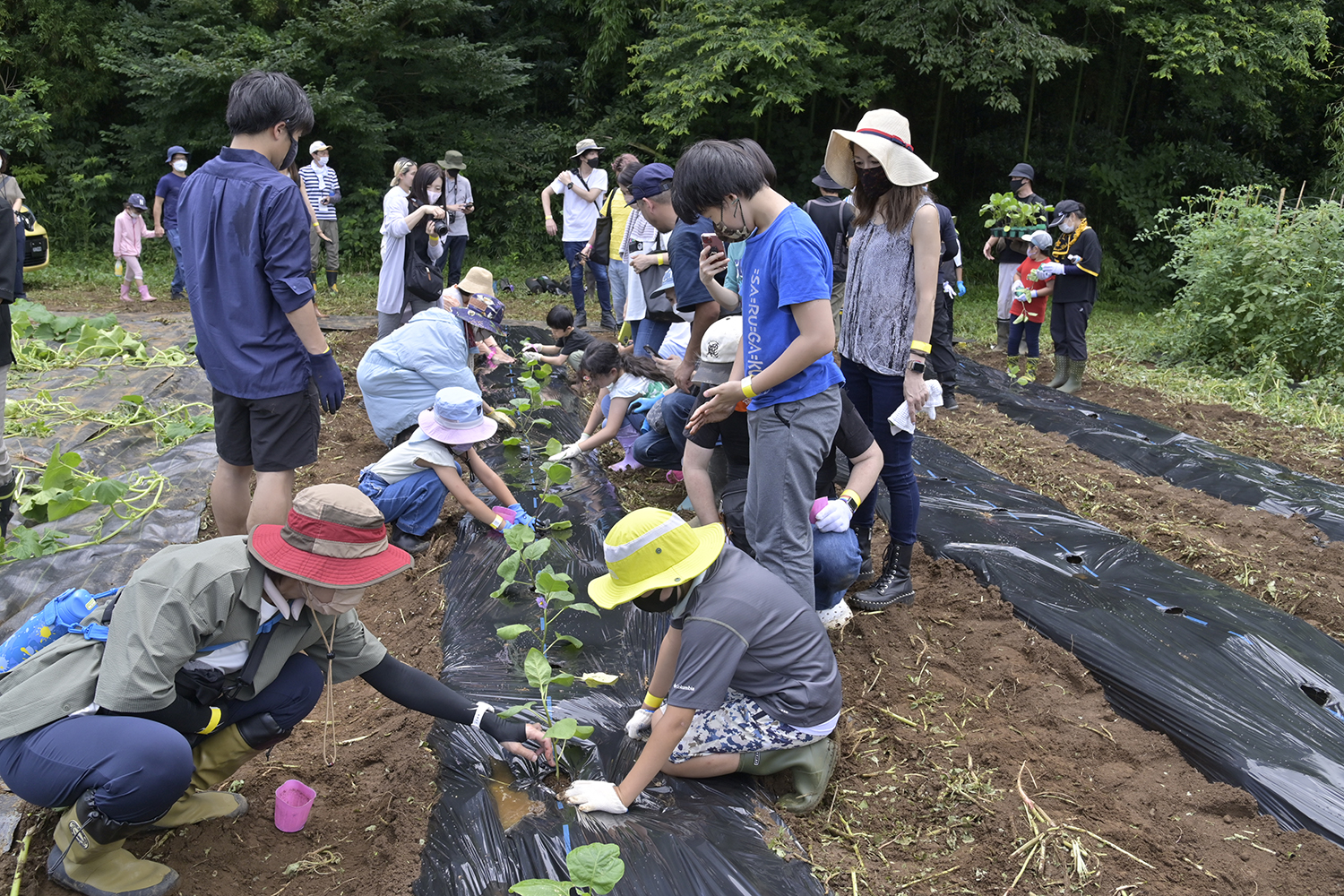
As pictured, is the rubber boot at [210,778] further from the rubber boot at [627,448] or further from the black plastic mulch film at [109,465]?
the rubber boot at [627,448]

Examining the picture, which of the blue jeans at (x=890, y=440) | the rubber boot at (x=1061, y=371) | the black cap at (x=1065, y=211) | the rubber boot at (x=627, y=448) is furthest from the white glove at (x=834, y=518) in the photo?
the black cap at (x=1065, y=211)

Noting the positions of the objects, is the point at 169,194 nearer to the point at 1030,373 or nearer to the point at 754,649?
the point at 1030,373

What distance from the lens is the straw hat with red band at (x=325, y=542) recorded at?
77.4 inches

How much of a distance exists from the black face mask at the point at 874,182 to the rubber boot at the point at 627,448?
2.00 meters

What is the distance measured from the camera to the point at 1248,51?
11.9m

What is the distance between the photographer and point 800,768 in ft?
7.70

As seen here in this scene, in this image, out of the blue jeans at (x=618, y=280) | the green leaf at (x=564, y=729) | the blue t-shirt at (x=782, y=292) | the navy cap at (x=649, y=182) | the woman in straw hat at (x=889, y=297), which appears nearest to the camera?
the green leaf at (x=564, y=729)

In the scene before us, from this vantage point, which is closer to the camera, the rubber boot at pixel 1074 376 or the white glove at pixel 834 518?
the white glove at pixel 834 518

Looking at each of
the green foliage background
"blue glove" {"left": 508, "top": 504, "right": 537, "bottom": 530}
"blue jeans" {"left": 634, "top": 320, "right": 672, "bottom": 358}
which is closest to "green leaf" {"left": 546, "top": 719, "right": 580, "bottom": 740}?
"blue glove" {"left": 508, "top": 504, "right": 537, "bottom": 530}

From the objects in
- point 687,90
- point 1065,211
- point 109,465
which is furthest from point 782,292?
point 687,90

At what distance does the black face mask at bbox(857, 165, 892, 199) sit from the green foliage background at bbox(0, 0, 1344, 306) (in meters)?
9.39

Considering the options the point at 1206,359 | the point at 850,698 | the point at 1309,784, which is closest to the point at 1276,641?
the point at 1309,784

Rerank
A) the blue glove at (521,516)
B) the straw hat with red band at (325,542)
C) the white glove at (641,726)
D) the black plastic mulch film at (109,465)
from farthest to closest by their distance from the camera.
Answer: the blue glove at (521,516) < the black plastic mulch film at (109,465) < the white glove at (641,726) < the straw hat with red band at (325,542)

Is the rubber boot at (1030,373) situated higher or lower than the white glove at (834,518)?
lower
